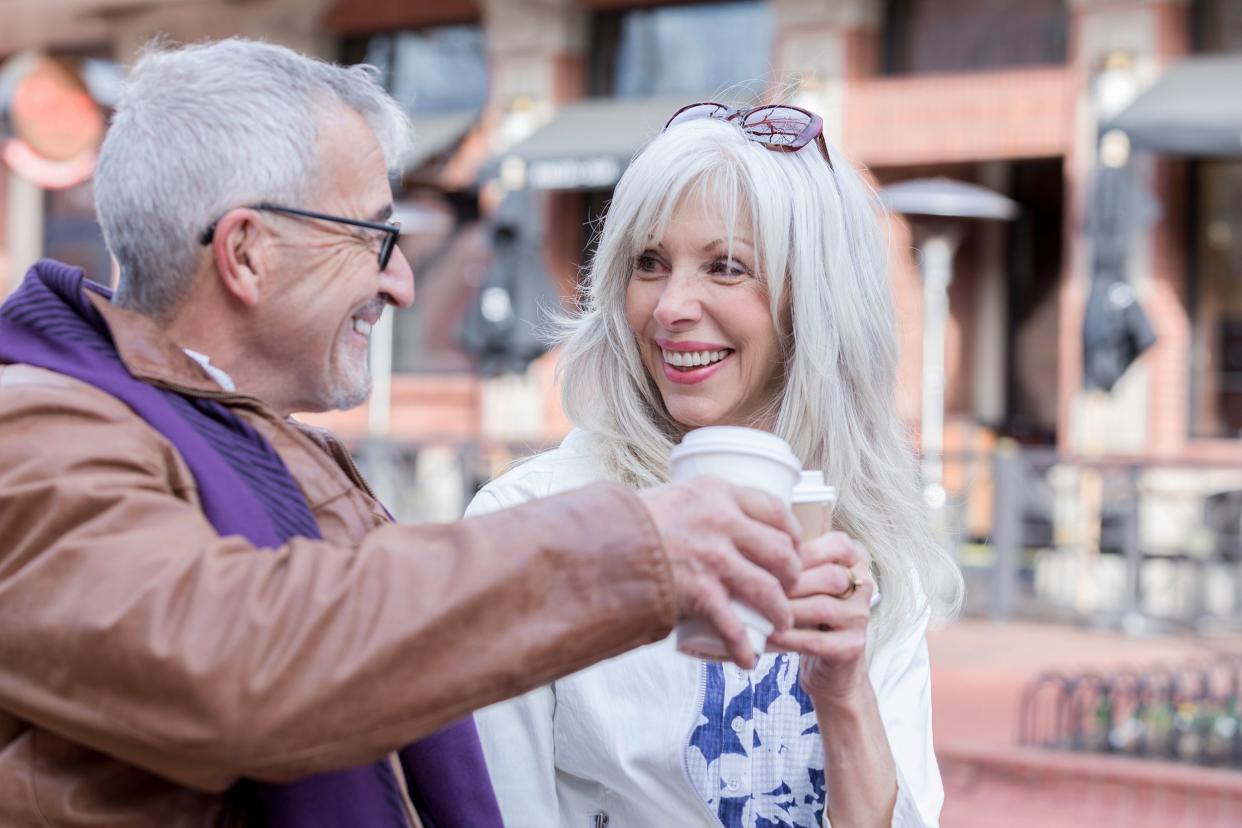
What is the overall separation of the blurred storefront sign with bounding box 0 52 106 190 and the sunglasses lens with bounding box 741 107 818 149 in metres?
13.5

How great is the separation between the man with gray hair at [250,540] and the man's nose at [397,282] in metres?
0.04

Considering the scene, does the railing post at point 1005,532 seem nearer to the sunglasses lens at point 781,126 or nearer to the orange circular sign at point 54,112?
the sunglasses lens at point 781,126

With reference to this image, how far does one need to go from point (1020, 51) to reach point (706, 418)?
1093cm

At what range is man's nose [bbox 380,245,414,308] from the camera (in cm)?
171

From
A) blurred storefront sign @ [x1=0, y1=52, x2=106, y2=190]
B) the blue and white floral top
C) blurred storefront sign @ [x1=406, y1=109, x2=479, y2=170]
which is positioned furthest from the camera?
blurred storefront sign @ [x1=0, y1=52, x2=106, y2=190]

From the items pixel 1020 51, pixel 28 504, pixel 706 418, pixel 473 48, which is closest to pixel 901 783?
pixel 706 418

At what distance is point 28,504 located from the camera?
125 centimetres

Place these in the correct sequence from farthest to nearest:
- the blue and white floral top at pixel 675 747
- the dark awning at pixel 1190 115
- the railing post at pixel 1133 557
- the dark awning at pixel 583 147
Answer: the dark awning at pixel 583 147, the dark awning at pixel 1190 115, the railing post at pixel 1133 557, the blue and white floral top at pixel 675 747

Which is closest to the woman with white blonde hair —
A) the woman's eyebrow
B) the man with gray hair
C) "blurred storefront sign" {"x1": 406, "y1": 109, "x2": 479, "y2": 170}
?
the woman's eyebrow

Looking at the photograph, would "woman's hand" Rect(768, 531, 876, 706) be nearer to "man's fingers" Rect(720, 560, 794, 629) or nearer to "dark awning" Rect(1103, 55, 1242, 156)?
"man's fingers" Rect(720, 560, 794, 629)

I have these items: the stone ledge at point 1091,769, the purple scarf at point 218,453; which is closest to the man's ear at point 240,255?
the purple scarf at point 218,453

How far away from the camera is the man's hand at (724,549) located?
4.31ft

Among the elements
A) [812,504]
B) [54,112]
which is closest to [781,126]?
[812,504]

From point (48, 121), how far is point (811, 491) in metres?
14.9
